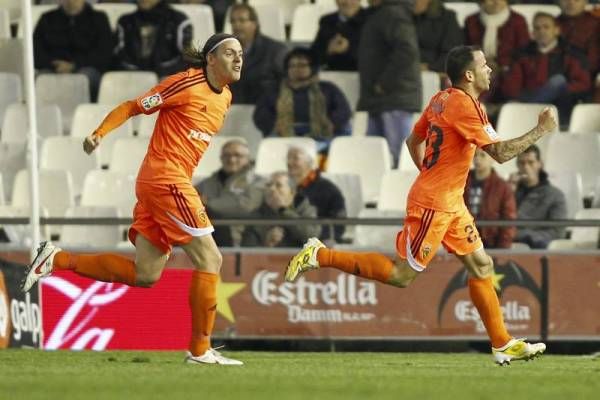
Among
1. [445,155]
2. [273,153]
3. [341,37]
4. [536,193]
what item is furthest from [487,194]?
[445,155]

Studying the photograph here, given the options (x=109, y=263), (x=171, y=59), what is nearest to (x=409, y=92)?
(x=171, y=59)

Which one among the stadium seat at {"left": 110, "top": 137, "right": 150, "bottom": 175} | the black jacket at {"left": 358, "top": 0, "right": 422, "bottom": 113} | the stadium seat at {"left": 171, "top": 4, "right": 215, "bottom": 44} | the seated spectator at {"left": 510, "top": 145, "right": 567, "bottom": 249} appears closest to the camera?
the seated spectator at {"left": 510, "top": 145, "right": 567, "bottom": 249}

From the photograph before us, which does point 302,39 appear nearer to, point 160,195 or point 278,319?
point 278,319

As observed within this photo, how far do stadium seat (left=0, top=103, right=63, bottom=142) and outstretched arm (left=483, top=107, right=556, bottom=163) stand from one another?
311 inches

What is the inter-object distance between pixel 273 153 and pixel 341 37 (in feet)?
5.85

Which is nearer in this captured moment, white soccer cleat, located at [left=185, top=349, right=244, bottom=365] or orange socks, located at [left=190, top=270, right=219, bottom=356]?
orange socks, located at [left=190, top=270, right=219, bottom=356]

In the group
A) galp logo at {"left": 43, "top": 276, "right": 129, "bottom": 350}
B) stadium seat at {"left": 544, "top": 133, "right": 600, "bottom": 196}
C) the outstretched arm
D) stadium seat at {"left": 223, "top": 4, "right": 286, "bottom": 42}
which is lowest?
galp logo at {"left": 43, "top": 276, "right": 129, "bottom": 350}

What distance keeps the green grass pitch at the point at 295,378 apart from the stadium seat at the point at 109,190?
3579 millimetres

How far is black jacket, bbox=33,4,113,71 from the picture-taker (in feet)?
62.2

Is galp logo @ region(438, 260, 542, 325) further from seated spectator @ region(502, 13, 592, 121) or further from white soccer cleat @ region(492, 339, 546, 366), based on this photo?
seated spectator @ region(502, 13, 592, 121)

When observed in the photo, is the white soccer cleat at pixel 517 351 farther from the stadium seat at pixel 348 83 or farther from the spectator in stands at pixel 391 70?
the stadium seat at pixel 348 83

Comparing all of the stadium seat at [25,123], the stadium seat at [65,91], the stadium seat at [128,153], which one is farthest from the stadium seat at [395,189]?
the stadium seat at [65,91]

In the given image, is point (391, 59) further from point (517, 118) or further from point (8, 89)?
point (8, 89)

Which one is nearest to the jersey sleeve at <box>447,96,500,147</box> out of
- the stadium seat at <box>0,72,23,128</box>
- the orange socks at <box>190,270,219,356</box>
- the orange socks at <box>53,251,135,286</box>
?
the orange socks at <box>190,270,219,356</box>
